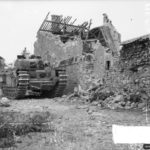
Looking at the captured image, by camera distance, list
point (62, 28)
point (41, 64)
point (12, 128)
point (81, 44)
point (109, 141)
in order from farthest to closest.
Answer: point (62, 28) < point (81, 44) < point (41, 64) < point (12, 128) < point (109, 141)

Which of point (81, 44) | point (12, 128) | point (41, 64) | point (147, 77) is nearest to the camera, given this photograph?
point (12, 128)

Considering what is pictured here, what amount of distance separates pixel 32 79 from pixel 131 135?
40.8 ft

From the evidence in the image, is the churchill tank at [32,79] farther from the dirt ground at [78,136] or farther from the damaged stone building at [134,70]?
the dirt ground at [78,136]

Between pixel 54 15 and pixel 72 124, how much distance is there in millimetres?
16482

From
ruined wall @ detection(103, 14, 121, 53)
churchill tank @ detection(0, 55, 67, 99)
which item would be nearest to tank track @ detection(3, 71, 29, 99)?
churchill tank @ detection(0, 55, 67, 99)

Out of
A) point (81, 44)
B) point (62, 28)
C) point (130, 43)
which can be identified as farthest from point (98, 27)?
point (130, 43)

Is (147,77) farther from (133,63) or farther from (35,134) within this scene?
(35,134)

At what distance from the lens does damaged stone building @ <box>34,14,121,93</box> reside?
50.9 ft

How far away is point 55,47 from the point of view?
19328 mm

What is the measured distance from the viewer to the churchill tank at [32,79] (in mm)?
13963

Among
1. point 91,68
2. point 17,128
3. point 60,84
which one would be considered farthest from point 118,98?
point 91,68

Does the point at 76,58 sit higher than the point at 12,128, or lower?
higher

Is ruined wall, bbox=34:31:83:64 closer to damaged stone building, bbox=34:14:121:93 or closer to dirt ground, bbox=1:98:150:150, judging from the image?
damaged stone building, bbox=34:14:121:93

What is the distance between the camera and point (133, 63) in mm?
10008
